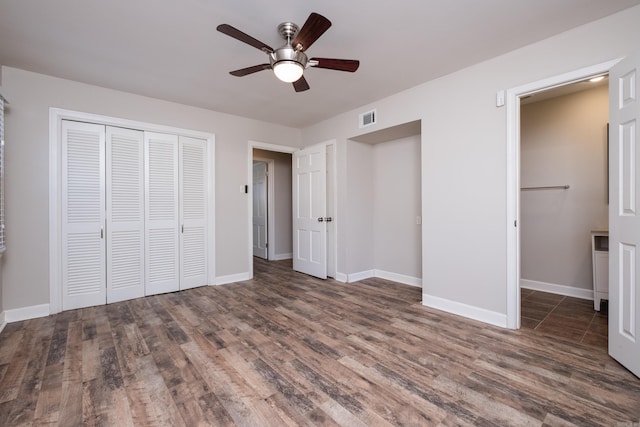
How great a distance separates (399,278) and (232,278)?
2.61 m

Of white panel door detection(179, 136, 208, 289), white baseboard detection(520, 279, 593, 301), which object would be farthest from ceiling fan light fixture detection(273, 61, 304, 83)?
white baseboard detection(520, 279, 593, 301)

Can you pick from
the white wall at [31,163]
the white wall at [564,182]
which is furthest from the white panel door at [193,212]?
the white wall at [564,182]

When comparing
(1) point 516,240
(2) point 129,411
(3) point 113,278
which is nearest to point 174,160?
(3) point 113,278

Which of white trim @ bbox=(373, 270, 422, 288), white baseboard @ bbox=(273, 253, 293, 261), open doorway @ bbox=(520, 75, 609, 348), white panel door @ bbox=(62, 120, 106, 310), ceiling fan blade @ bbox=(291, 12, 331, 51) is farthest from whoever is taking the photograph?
white baseboard @ bbox=(273, 253, 293, 261)

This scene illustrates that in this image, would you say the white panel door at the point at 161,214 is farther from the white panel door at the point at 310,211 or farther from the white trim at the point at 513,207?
the white trim at the point at 513,207

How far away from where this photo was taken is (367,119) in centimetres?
400

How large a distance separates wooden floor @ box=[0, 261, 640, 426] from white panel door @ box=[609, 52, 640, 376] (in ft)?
0.80

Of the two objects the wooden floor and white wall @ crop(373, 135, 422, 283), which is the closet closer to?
the wooden floor

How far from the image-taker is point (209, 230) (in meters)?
4.22

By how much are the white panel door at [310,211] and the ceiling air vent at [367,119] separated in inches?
29.8

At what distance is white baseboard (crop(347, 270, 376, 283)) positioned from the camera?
4.40 m

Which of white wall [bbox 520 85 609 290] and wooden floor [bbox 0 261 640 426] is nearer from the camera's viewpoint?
wooden floor [bbox 0 261 640 426]

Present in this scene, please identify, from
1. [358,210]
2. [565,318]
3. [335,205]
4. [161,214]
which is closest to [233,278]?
[161,214]

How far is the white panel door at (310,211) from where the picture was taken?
458 centimetres
